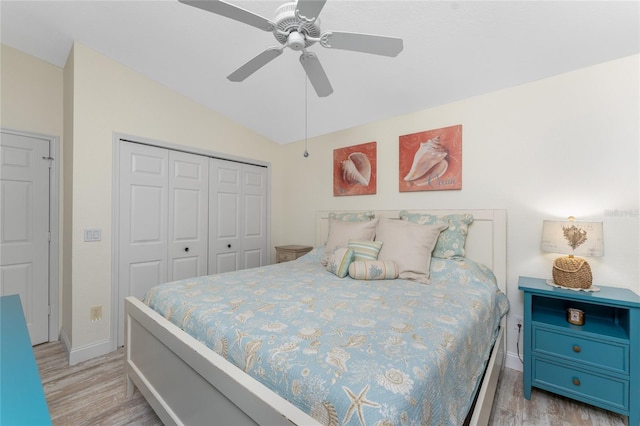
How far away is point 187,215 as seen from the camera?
10.1ft

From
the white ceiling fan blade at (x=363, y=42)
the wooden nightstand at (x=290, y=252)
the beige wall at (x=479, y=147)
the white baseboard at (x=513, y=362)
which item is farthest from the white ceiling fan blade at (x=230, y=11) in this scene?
the white baseboard at (x=513, y=362)

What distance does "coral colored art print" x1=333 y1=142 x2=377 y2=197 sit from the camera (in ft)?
10.0

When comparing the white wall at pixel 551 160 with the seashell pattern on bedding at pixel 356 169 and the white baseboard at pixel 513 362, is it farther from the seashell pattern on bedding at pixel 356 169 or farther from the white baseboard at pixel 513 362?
the seashell pattern on bedding at pixel 356 169

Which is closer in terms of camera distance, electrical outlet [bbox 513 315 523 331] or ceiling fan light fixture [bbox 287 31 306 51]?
ceiling fan light fixture [bbox 287 31 306 51]

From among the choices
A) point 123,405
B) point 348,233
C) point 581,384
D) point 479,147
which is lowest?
Answer: point 123,405

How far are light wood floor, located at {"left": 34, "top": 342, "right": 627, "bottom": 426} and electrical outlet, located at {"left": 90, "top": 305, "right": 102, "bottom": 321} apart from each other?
383 millimetres

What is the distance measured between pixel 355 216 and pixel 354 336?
190cm

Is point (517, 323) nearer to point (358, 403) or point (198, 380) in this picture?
point (358, 403)

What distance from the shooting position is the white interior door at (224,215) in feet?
10.9

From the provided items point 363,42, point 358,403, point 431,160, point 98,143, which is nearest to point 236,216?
point 98,143

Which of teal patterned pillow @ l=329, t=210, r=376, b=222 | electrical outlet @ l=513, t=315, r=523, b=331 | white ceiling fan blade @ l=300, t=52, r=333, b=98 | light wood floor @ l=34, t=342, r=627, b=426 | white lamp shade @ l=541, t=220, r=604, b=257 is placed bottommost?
light wood floor @ l=34, t=342, r=627, b=426

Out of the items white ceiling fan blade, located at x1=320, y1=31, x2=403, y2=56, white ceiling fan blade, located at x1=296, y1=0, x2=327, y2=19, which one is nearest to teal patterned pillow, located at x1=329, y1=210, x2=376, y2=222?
white ceiling fan blade, located at x1=320, y1=31, x2=403, y2=56

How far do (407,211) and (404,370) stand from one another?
2.01 meters

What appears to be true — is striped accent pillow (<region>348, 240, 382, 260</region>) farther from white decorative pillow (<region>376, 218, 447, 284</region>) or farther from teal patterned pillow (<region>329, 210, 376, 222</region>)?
teal patterned pillow (<region>329, 210, 376, 222</region>)
